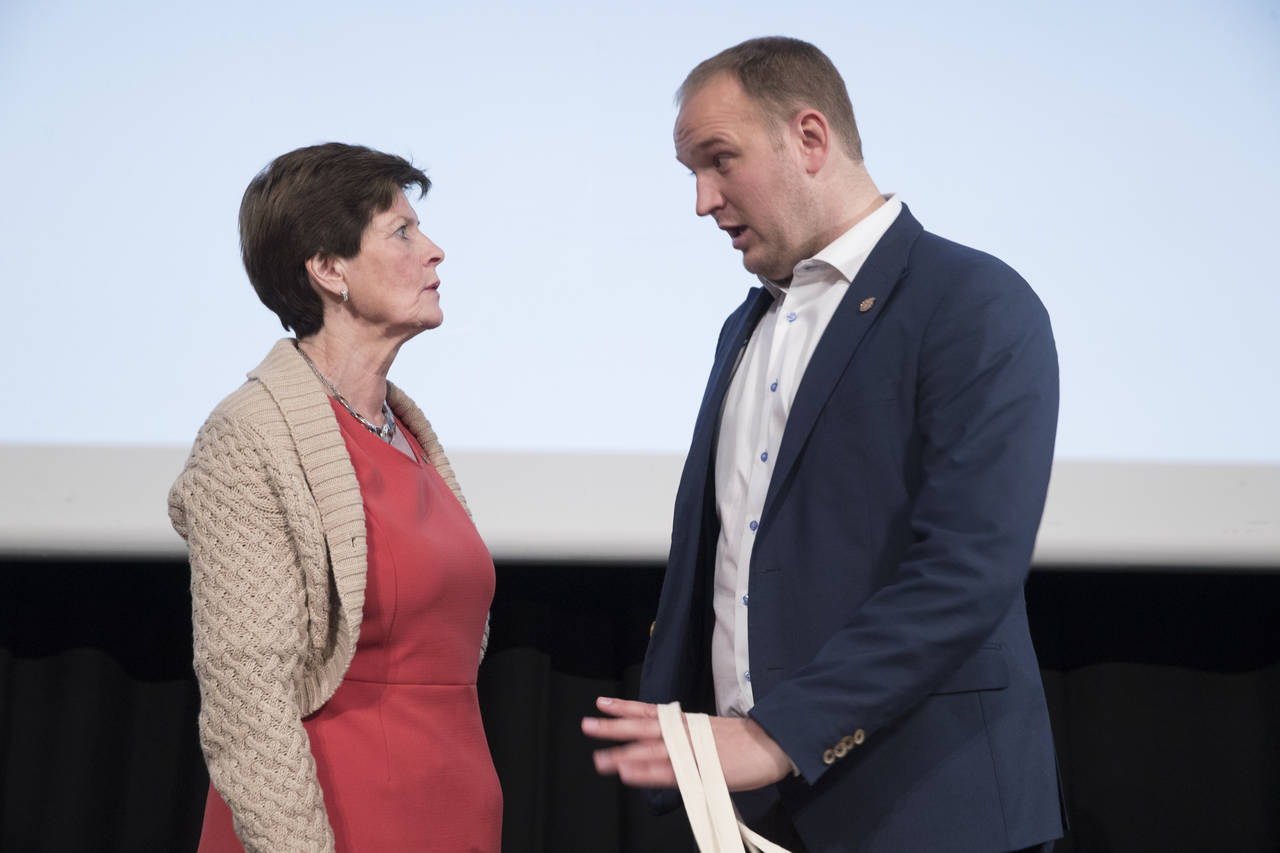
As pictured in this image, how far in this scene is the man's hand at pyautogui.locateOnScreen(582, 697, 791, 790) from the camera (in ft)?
2.99

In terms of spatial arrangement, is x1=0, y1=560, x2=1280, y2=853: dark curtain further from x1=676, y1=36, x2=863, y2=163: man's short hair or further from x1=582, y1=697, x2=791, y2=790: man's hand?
x1=582, y1=697, x2=791, y2=790: man's hand

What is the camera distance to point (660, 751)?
0.92 meters

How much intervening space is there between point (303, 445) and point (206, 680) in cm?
29

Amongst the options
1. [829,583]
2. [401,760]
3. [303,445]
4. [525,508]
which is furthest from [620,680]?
[829,583]

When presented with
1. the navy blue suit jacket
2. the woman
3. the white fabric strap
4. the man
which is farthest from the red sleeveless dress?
the white fabric strap

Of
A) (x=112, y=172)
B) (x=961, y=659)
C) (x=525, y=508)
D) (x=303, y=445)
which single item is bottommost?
(x=525, y=508)

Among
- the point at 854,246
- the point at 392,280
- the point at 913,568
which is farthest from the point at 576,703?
the point at 913,568

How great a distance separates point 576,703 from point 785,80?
1.61 meters

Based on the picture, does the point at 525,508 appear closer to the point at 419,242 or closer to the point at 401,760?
the point at 419,242

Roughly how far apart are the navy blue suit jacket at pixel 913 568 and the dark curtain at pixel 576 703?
138cm

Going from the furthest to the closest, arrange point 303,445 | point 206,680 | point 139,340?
point 139,340 < point 303,445 < point 206,680

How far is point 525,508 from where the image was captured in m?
2.28

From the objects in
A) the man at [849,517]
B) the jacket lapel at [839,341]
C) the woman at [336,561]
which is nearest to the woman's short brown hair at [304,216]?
the woman at [336,561]

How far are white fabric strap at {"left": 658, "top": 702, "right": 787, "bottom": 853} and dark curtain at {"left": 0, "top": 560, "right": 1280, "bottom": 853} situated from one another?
154cm
